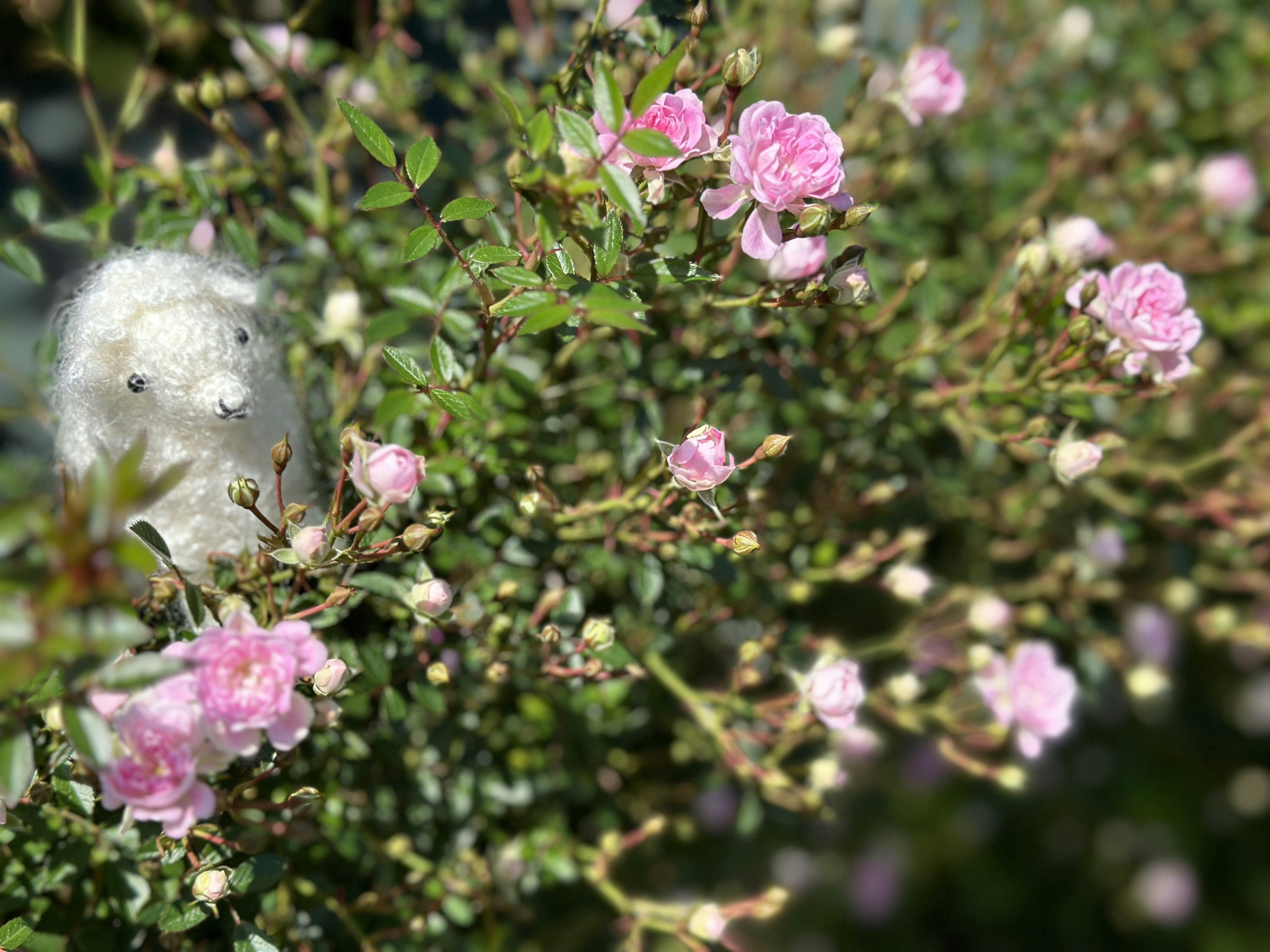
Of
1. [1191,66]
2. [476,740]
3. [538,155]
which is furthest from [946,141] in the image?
[476,740]

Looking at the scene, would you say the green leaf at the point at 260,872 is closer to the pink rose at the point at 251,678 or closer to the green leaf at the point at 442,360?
the pink rose at the point at 251,678

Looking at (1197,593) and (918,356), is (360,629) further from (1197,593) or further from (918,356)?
(1197,593)

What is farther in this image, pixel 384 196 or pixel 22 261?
pixel 22 261

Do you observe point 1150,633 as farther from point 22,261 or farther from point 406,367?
point 22,261

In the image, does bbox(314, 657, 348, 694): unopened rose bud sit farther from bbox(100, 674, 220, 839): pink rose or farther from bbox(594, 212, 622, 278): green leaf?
bbox(594, 212, 622, 278): green leaf

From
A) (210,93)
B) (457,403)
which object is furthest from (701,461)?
(210,93)

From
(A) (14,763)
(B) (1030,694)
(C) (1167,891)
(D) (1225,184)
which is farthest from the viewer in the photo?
(C) (1167,891)
